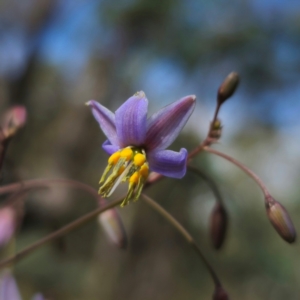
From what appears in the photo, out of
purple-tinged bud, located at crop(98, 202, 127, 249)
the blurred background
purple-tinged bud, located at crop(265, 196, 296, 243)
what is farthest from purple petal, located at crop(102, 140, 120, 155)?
the blurred background

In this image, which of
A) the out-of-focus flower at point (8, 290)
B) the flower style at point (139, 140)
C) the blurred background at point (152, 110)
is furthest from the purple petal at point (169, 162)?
the blurred background at point (152, 110)

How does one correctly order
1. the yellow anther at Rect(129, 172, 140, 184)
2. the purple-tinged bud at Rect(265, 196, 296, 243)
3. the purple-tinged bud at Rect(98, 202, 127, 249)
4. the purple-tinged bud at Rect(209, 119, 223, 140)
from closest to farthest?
the yellow anther at Rect(129, 172, 140, 184) < the purple-tinged bud at Rect(265, 196, 296, 243) < the purple-tinged bud at Rect(209, 119, 223, 140) < the purple-tinged bud at Rect(98, 202, 127, 249)

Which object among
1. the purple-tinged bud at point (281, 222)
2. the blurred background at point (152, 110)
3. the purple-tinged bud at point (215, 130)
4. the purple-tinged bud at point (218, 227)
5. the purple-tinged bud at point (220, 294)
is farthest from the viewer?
the blurred background at point (152, 110)

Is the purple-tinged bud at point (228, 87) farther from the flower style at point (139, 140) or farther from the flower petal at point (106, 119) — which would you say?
the flower petal at point (106, 119)

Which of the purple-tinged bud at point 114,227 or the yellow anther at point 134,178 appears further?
the purple-tinged bud at point 114,227

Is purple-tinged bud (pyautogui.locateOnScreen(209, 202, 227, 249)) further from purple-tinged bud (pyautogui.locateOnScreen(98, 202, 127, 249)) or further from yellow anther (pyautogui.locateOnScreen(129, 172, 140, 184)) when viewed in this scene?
yellow anther (pyautogui.locateOnScreen(129, 172, 140, 184))

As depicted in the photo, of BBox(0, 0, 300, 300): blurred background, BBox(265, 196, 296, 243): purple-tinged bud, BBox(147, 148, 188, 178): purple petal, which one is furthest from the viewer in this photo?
BBox(0, 0, 300, 300): blurred background

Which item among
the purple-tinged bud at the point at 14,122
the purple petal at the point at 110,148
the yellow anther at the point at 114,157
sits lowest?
the yellow anther at the point at 114,157
